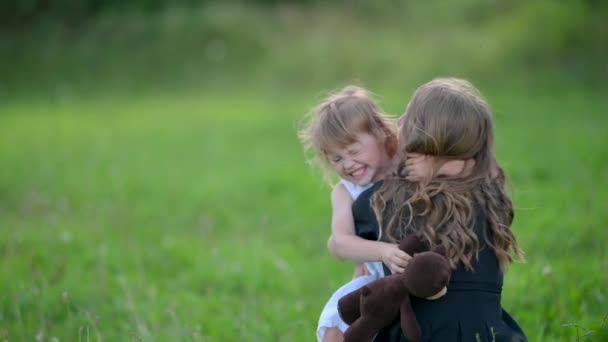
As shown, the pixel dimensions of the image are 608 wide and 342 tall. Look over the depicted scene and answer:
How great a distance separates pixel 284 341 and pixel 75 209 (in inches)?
141

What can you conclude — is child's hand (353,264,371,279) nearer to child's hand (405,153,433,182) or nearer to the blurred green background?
child's hand (405,153,433,182)

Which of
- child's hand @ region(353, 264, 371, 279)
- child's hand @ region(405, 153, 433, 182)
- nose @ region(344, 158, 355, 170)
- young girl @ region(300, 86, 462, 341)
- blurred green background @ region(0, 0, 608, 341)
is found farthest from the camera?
blurred green background @ region(0, 0, 608, 341)

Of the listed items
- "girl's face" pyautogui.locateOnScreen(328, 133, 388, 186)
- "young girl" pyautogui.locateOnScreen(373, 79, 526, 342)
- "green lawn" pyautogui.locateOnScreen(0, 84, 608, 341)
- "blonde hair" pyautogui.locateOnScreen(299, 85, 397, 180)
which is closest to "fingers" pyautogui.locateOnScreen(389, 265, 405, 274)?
"young girl" pyautogui.locateOnScreen(373, 79, 526, 342)

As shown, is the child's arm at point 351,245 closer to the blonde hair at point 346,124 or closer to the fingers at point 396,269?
the fingers at point 396,269

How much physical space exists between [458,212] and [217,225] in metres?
3.85

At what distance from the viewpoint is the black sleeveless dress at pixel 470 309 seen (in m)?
2.43

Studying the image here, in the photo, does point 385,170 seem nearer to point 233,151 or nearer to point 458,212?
point 458,212

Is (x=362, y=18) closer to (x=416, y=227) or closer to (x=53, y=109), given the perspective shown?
(x=53, y=109)

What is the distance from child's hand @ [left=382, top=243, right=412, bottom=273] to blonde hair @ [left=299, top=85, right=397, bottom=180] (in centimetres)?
48

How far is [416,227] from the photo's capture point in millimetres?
2480

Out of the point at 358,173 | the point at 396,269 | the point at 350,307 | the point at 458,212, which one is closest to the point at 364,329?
the point at 350,307

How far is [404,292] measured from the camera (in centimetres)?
238

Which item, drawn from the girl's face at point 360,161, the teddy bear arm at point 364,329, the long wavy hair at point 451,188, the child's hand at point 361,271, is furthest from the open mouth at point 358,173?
the teddy bear arm at point 364,329

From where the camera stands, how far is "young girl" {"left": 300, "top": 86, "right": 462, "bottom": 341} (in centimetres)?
264
